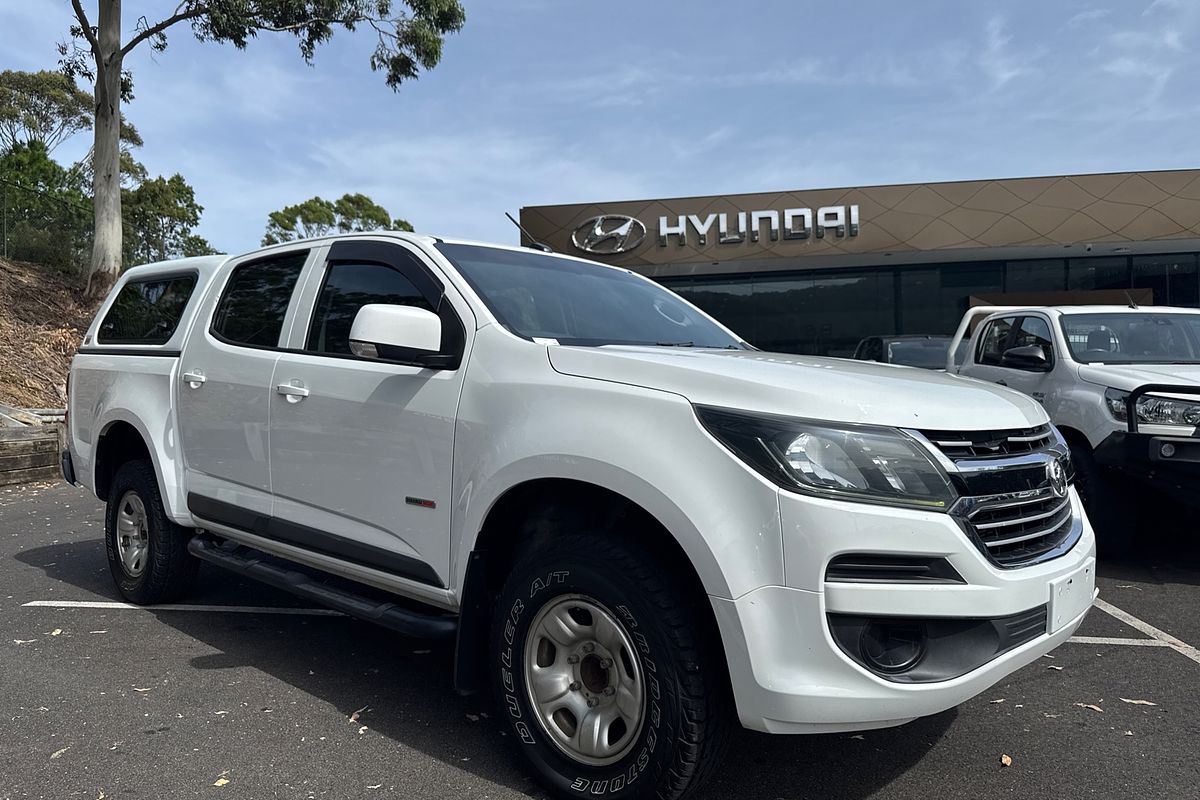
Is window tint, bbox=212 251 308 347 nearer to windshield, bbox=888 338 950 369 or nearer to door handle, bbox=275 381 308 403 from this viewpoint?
door handle, bbox=275 381 308 403

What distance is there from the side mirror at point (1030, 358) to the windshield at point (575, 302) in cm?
315

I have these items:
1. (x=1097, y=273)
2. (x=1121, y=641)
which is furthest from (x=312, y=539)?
(x=1097, y=273)

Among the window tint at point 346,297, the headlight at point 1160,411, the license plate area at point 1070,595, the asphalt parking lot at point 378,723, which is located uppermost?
the window tint at point 346,297

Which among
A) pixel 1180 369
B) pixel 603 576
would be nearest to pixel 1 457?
pixel 603 576

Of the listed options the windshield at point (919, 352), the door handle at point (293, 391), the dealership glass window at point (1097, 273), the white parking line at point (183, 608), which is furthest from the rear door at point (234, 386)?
the dealership glass window at point (1097, 273)

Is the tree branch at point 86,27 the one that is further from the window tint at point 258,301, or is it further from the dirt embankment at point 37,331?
the window tint at point 258,301

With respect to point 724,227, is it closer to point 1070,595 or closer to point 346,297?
point 346,297

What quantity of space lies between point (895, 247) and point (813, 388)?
19237 mm

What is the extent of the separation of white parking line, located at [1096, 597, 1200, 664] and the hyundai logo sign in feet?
55.7

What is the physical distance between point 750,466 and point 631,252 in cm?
1922

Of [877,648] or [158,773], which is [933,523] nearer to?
[877,648]

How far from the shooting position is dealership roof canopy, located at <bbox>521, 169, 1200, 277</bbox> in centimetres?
1970

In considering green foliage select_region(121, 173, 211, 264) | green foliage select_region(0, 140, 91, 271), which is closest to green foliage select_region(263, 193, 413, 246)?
green foliage select_region(121, 173, 211, 264)

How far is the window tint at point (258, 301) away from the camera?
4.09 meters
